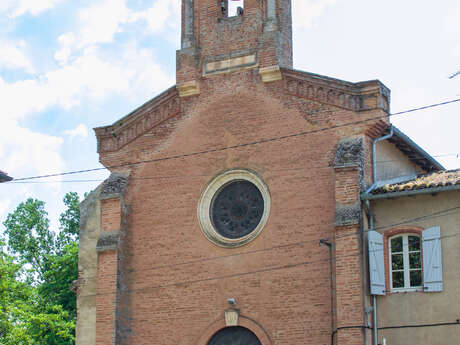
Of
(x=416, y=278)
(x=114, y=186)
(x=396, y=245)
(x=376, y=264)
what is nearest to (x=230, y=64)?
(x=114, y=186)

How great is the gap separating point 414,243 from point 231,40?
855 centimetres

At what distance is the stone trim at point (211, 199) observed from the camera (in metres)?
23.9

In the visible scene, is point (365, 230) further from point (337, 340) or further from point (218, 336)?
point (218, 336)

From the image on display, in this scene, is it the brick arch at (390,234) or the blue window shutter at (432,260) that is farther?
the brick arch at (390,234)

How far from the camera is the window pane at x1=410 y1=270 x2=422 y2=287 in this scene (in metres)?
21.7

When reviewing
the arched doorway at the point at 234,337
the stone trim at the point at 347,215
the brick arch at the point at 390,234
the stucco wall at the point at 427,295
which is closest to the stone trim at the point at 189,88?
the stone trim at the point at 347,215

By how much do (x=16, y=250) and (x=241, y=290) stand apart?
26226 millimetres

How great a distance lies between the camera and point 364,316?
21.3 meters

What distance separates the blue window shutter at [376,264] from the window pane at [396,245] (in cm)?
42

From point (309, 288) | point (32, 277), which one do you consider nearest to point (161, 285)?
point (309, 288)

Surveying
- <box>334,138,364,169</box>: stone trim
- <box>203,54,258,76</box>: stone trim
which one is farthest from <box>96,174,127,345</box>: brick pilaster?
<box>334,138,364,169</box>: stone trim

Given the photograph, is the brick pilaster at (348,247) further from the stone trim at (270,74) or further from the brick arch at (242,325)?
the stone trim at (270,74)

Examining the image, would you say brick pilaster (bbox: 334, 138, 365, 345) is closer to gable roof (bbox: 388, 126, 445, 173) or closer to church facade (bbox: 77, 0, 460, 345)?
church facade (bbox: 77, 0, 460, 345)

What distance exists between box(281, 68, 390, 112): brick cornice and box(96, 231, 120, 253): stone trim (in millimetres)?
6618
